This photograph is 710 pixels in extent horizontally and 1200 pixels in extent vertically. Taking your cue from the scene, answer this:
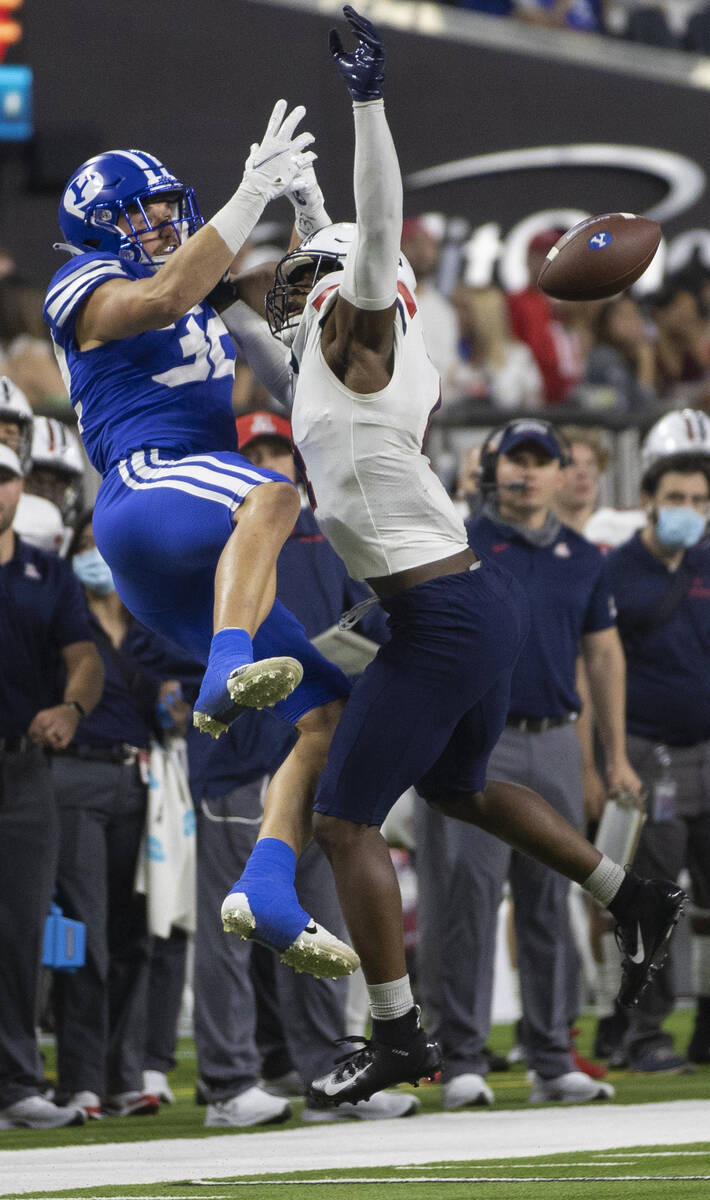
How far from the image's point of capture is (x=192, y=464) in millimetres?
4422

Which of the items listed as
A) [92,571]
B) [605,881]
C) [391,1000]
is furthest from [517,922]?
[391,1000]

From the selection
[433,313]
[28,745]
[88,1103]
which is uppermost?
[433,313]

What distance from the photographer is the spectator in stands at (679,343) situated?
46.2 feet

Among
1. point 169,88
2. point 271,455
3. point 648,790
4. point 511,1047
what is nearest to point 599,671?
point 648,790

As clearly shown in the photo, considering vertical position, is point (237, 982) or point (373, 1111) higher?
A: point (237, 982)

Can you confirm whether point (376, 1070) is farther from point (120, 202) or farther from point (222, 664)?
point (120, 202)

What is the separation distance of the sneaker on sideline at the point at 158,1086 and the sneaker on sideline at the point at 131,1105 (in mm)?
278

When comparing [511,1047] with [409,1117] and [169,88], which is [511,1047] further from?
[169,88]

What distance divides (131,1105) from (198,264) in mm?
3153

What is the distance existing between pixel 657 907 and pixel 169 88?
32.3 feet

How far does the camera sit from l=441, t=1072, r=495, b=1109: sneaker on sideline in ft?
20.0

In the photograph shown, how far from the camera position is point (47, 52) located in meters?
12.8

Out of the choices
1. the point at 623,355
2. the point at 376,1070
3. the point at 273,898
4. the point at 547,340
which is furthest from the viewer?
the point at 623,355

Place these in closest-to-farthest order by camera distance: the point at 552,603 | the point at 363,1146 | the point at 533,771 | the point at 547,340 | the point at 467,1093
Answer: the point at 363,1146 < the point at 467,1093 < the point at 533,771 < the point at 552,603 < the point at 547,340
